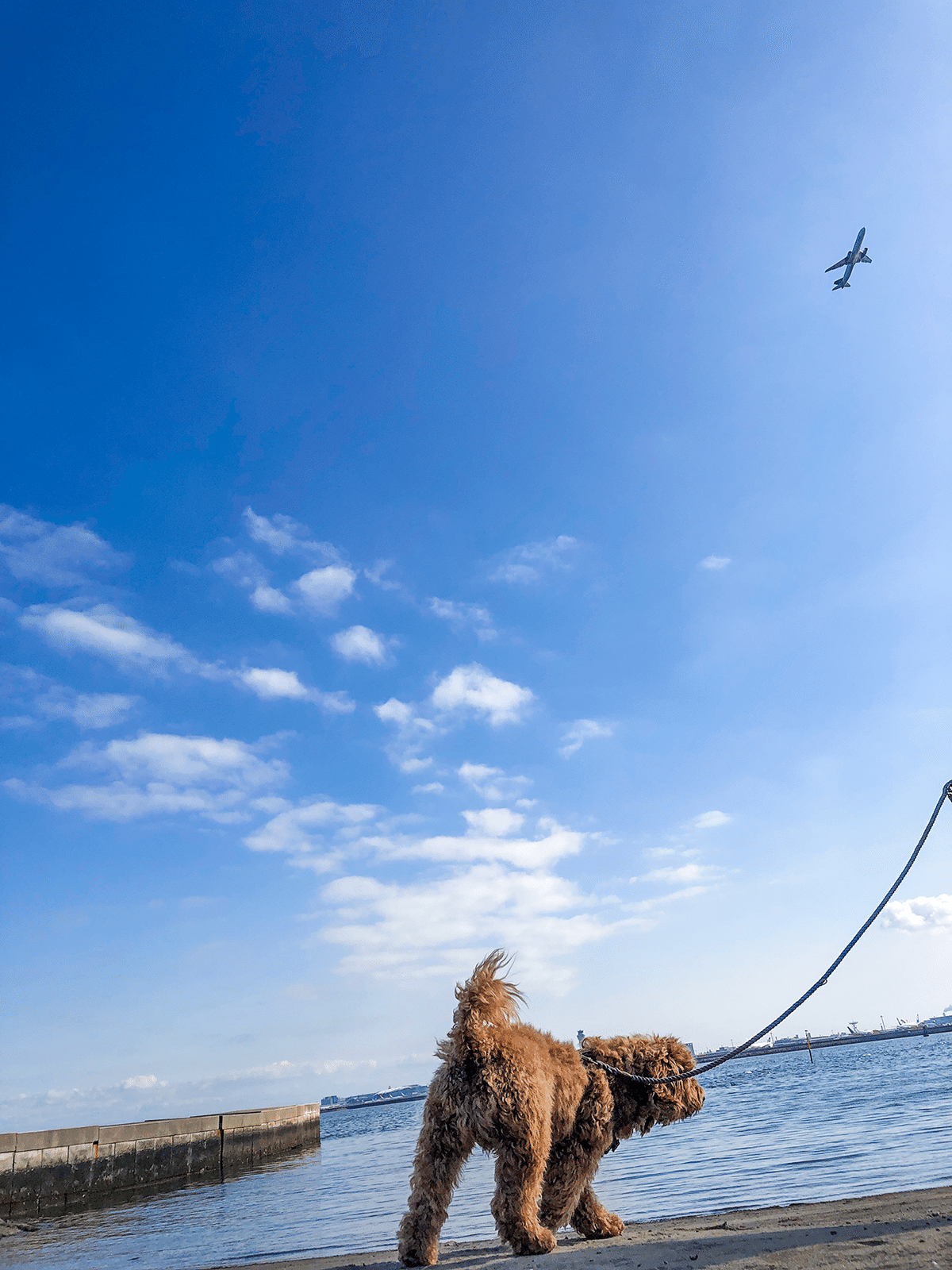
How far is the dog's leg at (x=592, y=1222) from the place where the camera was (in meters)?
5.69

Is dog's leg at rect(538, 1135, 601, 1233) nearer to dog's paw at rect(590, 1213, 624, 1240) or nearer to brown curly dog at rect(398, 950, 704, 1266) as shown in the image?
brown curly dog at rect(398, 950, 704, 1266)

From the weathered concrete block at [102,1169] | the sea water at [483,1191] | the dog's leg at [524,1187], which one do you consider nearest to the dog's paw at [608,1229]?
the dog's leg at [524,1187]

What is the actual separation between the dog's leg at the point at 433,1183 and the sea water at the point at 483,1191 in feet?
9.61

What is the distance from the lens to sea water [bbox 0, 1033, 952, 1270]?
818 centimetres

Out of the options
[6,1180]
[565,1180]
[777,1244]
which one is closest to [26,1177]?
[6,1180]

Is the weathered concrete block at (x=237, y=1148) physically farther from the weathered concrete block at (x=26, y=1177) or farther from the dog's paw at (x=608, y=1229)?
the dog's paw at (x=608, y=1229)

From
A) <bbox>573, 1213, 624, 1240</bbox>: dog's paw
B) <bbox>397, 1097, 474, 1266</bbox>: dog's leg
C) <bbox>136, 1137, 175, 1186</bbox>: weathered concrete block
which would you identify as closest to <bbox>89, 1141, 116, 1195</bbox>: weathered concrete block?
<bbox>136, 1137, 175, 1186</bbox>: weathered concrete block

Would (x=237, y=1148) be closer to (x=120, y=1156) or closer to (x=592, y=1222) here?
(x=120, y=1156)

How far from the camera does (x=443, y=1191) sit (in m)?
4.99

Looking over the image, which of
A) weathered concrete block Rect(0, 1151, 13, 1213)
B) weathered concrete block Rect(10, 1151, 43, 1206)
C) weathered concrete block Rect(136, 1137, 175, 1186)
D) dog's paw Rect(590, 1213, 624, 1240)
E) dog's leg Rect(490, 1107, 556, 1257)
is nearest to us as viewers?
dog's leg Rect(490, 1107, 556, 1257)

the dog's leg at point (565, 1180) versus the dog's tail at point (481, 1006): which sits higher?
the dog's tail at point (481, 1006)

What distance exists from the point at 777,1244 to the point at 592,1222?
5.67 feet

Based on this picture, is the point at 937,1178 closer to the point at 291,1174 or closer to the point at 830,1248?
the point at 830,1248

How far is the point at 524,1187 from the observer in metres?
4.85
